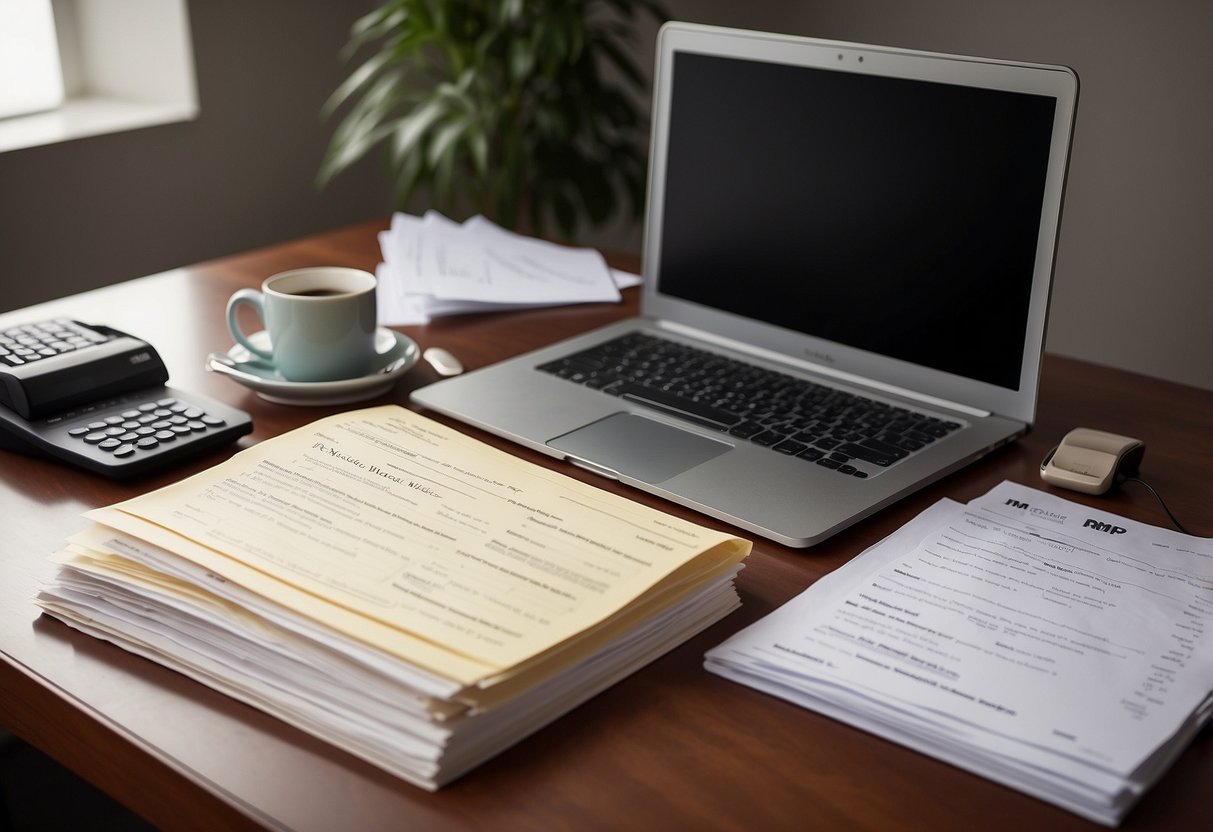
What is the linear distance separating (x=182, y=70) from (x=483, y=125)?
73cm

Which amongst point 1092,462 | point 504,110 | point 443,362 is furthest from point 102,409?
point 504,110

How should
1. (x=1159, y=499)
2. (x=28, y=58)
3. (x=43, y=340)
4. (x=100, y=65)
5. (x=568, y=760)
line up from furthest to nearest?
(x=100, y=65) < (x=28, y=58) < (x=43, y=340) < (x=1159, y=499) < (x=568, y=760)

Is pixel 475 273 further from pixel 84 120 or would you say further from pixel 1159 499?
pixel 84 120

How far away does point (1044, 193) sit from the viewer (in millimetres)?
931

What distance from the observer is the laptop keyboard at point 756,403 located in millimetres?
951

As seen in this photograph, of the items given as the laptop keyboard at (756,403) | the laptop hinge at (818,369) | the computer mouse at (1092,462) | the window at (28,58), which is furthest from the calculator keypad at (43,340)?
the window at (28,58)

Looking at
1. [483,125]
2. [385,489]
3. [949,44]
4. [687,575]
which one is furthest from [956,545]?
[949,44]

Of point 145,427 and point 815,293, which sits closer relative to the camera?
point 145,427

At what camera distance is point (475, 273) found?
1.38m

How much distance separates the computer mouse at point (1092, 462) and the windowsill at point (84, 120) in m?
2.09

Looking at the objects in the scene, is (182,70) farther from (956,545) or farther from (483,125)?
(956,545)

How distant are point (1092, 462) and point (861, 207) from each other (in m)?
0.30

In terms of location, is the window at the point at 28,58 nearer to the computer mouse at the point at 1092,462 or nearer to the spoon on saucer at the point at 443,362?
the spoon on saucer at the point at 443,362

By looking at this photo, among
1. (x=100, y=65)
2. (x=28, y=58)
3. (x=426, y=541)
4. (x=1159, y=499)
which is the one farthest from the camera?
(x=100, y=65)
